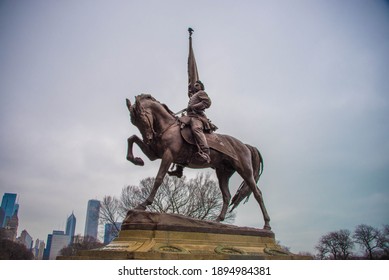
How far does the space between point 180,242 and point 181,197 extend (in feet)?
65.5

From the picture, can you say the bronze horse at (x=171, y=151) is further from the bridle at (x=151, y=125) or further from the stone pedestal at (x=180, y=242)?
the stone pedestal at (x=180, y=242)

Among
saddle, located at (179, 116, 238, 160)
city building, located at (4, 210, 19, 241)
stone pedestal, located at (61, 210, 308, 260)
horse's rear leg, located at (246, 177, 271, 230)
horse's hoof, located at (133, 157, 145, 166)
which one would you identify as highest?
city building, located at (4, 210, 19, 241)

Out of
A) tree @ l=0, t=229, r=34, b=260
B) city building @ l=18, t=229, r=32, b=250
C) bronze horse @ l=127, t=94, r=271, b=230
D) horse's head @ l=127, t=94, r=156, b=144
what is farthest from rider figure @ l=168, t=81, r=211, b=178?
city building @ l=18, t=229, r=32, b=250

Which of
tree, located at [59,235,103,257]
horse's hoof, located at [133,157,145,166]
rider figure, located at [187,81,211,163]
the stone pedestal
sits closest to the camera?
the stone pedestal

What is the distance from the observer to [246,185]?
9383 millimetres

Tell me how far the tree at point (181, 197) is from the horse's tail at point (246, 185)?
16.4m

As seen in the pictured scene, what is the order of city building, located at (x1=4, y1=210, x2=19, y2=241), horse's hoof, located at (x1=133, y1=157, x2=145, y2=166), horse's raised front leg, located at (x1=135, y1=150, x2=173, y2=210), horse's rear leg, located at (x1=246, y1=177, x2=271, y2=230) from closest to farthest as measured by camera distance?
horse's raised front leg, located at (x1=135, y1=150, x2=173, y2=210) → horse's hoof, located at (x1=133, y1=157, x2=145, y2=166) → horse's rear leg, located at (x1=246, y1=177, x2=271, y2=230) → city building, located at (x1=4, y1=210, x2=19, y2=241)

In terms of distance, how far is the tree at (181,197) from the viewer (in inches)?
1022

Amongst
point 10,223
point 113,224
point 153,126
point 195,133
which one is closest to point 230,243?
point 195,133

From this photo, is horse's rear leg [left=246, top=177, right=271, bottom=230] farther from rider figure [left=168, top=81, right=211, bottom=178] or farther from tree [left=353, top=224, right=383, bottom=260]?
tree [left=353, top=224, right=383, bottom=260]

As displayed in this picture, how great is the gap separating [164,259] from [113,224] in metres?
23.2

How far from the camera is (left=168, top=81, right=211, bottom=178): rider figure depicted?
8.12 metres

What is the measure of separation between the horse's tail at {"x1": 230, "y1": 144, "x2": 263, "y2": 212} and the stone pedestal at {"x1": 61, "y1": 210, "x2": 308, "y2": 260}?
A: 1.35 m
